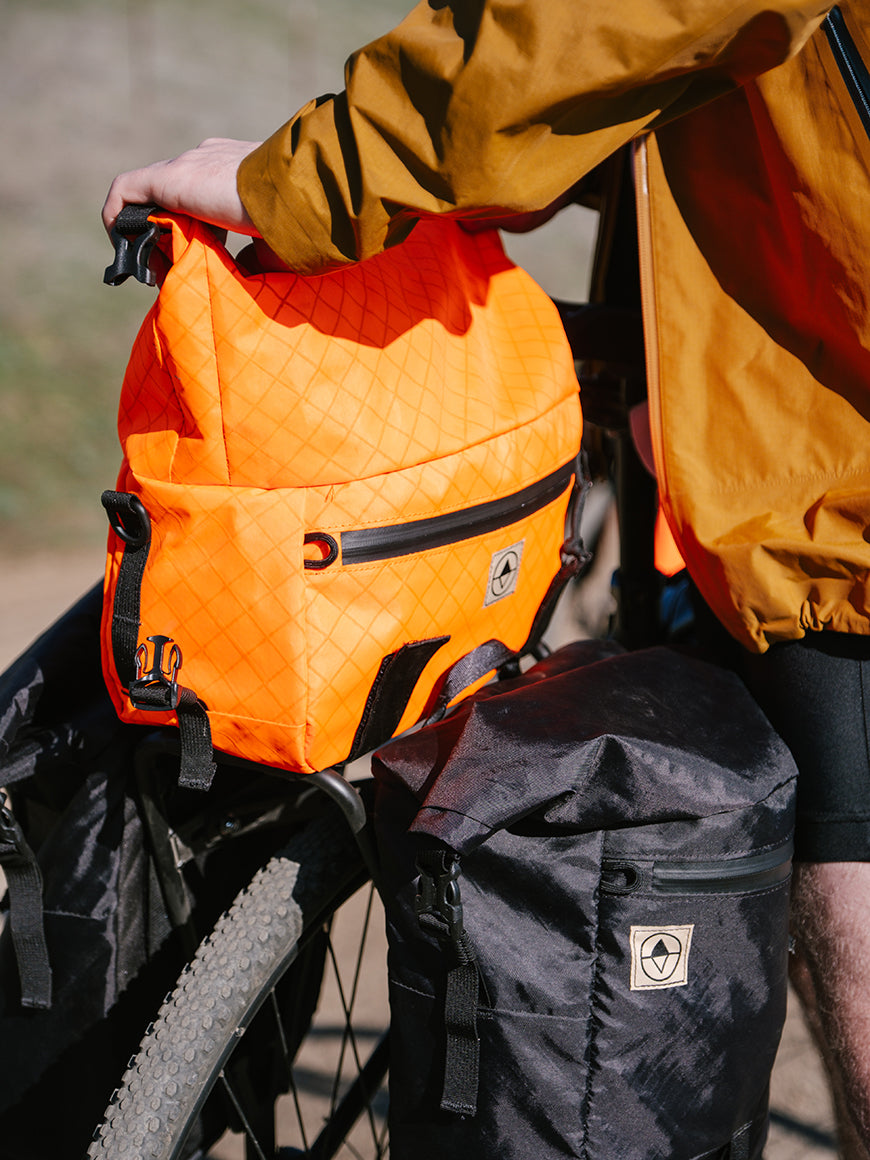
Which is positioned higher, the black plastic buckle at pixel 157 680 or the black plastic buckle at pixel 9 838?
the black plastic buckle at pixel 157 680

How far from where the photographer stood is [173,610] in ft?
3.24

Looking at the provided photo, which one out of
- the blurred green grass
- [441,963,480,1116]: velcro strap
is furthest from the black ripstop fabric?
the blurred green grass

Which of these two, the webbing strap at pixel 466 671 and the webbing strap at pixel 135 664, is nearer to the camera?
the webbing strap at pixel 135 664

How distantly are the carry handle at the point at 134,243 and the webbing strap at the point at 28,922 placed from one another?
2.04 ft

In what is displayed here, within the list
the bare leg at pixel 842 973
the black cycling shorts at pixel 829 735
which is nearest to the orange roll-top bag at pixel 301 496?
the black cycling shorts at pixel 829 735

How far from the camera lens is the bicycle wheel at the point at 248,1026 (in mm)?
1078

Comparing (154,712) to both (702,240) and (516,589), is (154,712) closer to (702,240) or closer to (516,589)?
(516,589)

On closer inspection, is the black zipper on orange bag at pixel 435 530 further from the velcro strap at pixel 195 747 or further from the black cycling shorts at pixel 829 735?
the black cycling shorts at pixel 829 735

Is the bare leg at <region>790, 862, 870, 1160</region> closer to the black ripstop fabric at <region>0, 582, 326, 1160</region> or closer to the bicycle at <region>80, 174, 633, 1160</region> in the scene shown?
the bicycle at <region>80, 174, 633, 1160</region>

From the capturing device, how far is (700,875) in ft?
3.37

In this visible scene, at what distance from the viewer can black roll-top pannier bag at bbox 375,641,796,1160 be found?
3.21ft

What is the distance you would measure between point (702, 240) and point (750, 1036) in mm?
837

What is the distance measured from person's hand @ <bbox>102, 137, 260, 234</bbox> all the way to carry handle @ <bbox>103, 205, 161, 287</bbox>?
21 millimetres

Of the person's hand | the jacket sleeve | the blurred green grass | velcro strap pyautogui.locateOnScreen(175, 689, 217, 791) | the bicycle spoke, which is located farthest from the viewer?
the blurred green grass
